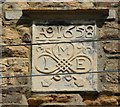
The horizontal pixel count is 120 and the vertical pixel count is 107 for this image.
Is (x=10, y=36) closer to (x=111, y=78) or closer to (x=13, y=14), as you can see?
(x=13, y=14)

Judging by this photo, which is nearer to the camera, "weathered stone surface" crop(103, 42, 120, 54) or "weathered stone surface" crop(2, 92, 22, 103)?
"weathered stone surface" crop(2, 92, 22, 103)

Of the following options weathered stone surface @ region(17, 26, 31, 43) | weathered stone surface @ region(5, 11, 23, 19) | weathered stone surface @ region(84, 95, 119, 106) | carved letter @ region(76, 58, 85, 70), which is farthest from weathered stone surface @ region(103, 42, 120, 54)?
weathered stone surface @ region(5, 11, 23, 19)

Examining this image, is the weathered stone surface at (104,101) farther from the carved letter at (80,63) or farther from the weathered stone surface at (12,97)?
the weathered stone surface at (12,97)

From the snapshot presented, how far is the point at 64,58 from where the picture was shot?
4.33 m

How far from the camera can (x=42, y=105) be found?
4070mm

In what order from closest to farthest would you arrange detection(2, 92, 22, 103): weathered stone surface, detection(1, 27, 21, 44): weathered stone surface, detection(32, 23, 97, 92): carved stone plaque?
detection(2, 92, 22, 103): weathered stone surface, detection(32, 23, 97, 92): carved stone plaque, detection(1, 27, 21, 44): weathered stone surface

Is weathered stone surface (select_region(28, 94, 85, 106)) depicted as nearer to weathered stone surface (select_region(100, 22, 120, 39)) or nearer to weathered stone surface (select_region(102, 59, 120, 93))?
weathered stone surface (select_region(102, 59, 120, 93))

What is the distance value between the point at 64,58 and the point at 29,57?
261 millimetres

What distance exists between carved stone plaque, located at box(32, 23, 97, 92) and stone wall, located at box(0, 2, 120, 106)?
0.05m

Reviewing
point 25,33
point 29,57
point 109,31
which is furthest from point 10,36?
point 109,31

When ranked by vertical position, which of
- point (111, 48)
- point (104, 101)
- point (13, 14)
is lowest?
point (104, 101)

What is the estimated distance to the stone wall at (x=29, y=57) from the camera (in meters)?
4.28

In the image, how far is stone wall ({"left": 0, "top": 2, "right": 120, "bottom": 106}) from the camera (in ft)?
14.0

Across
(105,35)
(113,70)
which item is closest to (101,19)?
(105,35)
